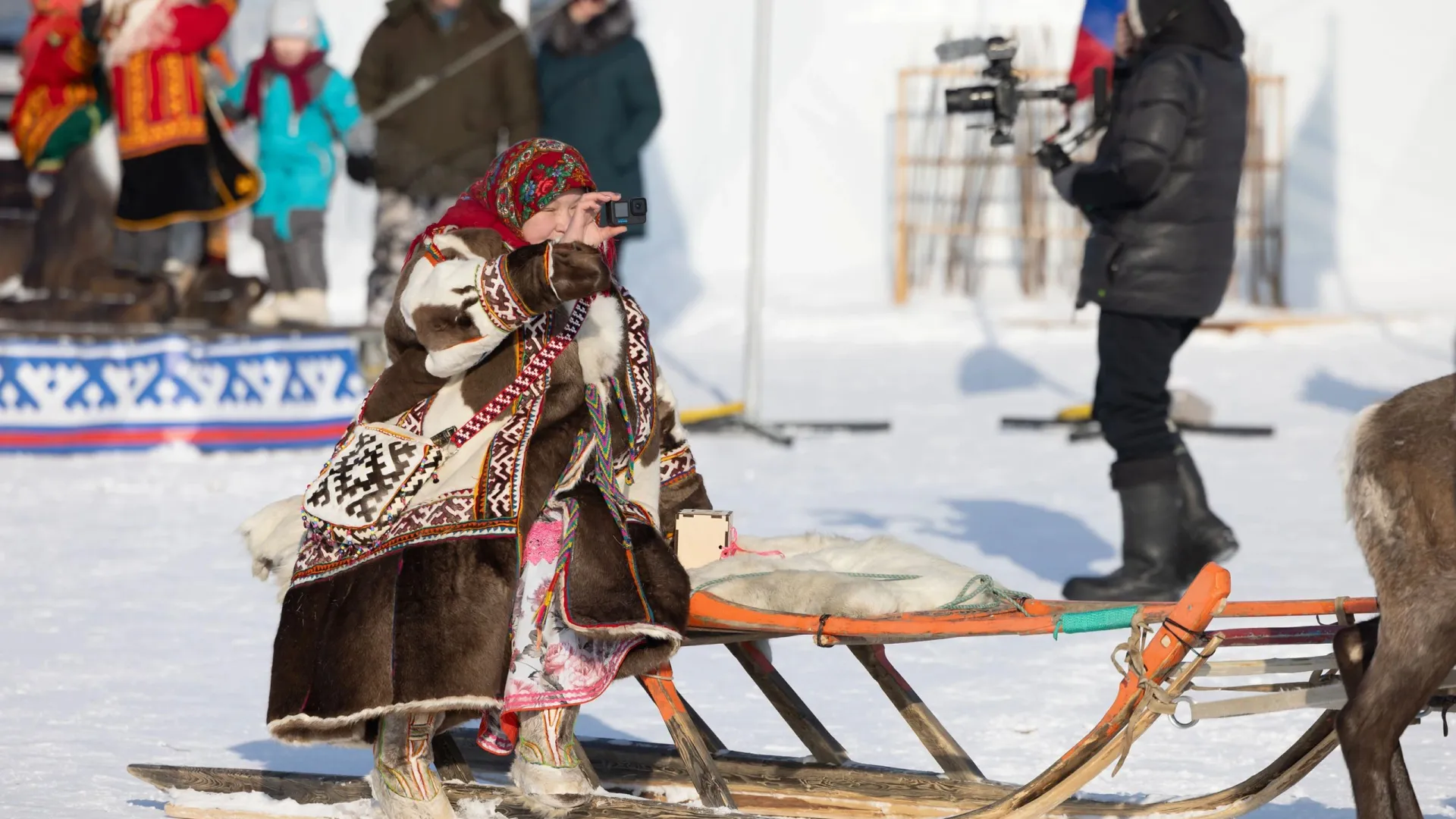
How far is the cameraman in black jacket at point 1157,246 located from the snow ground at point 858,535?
30cm

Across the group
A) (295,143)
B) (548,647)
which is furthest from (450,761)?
(295,143)

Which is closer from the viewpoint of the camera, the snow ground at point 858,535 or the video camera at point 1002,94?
the snow ground at point 858,535

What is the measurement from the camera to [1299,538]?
6086 millimetres

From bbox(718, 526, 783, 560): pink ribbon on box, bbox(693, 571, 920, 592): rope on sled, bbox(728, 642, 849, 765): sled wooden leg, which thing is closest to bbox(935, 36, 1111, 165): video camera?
bbox(718, 526, 783, 560): pink ribbon on box

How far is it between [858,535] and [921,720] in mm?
2774

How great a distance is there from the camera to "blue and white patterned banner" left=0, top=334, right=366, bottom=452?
7.86 m

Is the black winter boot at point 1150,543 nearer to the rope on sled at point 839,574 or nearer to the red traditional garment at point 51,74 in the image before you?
the rope on sled at point 839,574

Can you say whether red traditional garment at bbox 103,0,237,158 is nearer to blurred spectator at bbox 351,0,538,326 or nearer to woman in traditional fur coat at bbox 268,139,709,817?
blurred spectator at bbox 351,0,538,326

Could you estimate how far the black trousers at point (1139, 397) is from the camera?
16.1 ft

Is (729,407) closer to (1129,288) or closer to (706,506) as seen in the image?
(1129,288)

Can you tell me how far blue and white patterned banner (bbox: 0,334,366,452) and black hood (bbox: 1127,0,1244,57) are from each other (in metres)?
4.26

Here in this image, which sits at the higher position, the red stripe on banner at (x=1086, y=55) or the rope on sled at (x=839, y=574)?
the red stripe on banner at (x=1086, y=55)

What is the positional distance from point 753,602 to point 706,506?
0.40 m

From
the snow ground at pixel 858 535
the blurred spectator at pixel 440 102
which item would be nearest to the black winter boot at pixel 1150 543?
the snow ground at pixel 858 535
